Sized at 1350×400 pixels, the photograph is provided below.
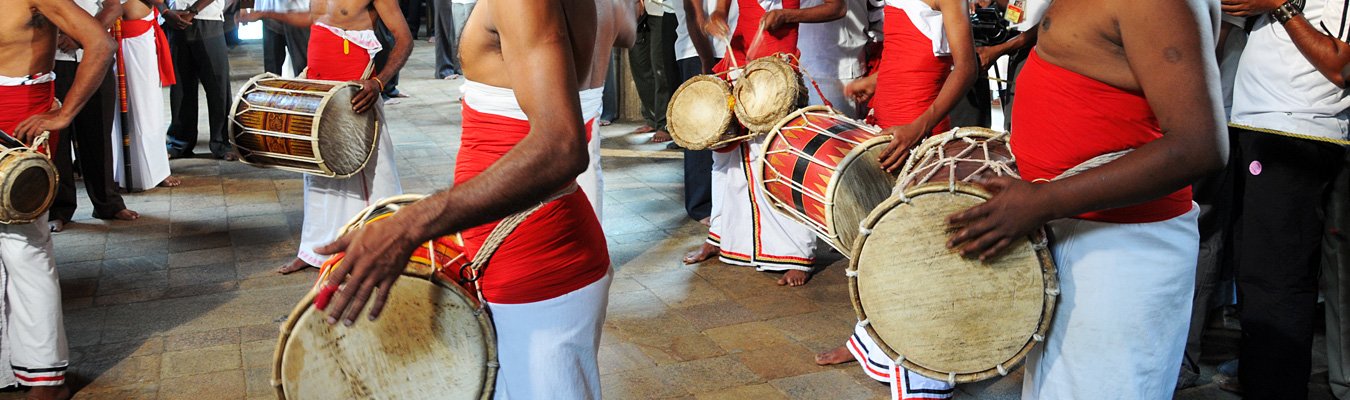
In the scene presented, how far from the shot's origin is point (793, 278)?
5.20 meters

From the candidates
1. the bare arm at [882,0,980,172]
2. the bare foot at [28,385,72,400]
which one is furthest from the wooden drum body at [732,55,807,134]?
the bare foot at [28,385,72,400]

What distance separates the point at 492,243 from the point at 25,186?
7.66 ft

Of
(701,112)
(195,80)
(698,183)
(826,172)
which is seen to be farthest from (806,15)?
(195,80)

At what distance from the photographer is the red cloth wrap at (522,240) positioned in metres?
2.03

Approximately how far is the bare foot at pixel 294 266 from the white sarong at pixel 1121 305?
4.09 meters

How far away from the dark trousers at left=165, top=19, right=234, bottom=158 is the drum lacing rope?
6.91 meters

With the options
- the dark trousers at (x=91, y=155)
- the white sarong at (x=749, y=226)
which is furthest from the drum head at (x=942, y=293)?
the dark trousers at (x=91, y=155)

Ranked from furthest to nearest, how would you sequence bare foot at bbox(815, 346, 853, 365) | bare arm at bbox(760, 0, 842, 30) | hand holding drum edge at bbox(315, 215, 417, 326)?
bare arm at bbox(760, 0, 842, 30) → bare foot at bbox(815, 346, 853, 365) → hand holding drum edge at bbox(315, 215, 417, 326)

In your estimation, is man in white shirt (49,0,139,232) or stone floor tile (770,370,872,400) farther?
man in white shirt (49,0,139,232)

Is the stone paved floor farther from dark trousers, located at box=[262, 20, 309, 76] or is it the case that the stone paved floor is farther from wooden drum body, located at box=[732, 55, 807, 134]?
dark trousers, located at box=[262, 20, 309, 76]

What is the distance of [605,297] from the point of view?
7.29 feet

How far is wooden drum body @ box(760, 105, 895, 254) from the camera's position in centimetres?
328

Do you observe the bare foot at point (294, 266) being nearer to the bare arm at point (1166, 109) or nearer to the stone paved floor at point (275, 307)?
the stone paved floor at point (275, 307)

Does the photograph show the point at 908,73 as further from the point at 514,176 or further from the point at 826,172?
the point at 514,176
